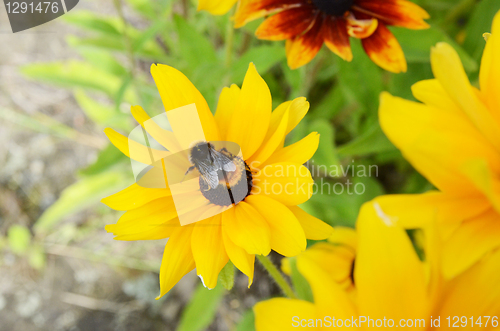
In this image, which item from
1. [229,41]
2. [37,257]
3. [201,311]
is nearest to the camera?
[229,41]

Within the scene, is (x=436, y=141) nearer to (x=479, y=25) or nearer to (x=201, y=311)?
(x=479, y=25)

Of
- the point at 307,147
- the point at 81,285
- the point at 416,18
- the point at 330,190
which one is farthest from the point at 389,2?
the point at 81,285

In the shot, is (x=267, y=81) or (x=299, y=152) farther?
(x=267, y=81)

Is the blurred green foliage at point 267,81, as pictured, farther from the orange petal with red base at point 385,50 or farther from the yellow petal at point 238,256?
the orange petal with red base at point 385,50

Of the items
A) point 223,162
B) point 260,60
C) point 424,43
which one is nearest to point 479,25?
point 424,43

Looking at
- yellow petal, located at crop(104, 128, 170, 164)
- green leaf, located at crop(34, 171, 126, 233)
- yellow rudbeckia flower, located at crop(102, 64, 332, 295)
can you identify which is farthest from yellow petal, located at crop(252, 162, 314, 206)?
green leaf, located at crop(34, 171, 126, 233)

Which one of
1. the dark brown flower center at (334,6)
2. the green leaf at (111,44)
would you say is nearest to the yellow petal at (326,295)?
the dark brown flower center at (334,6)
